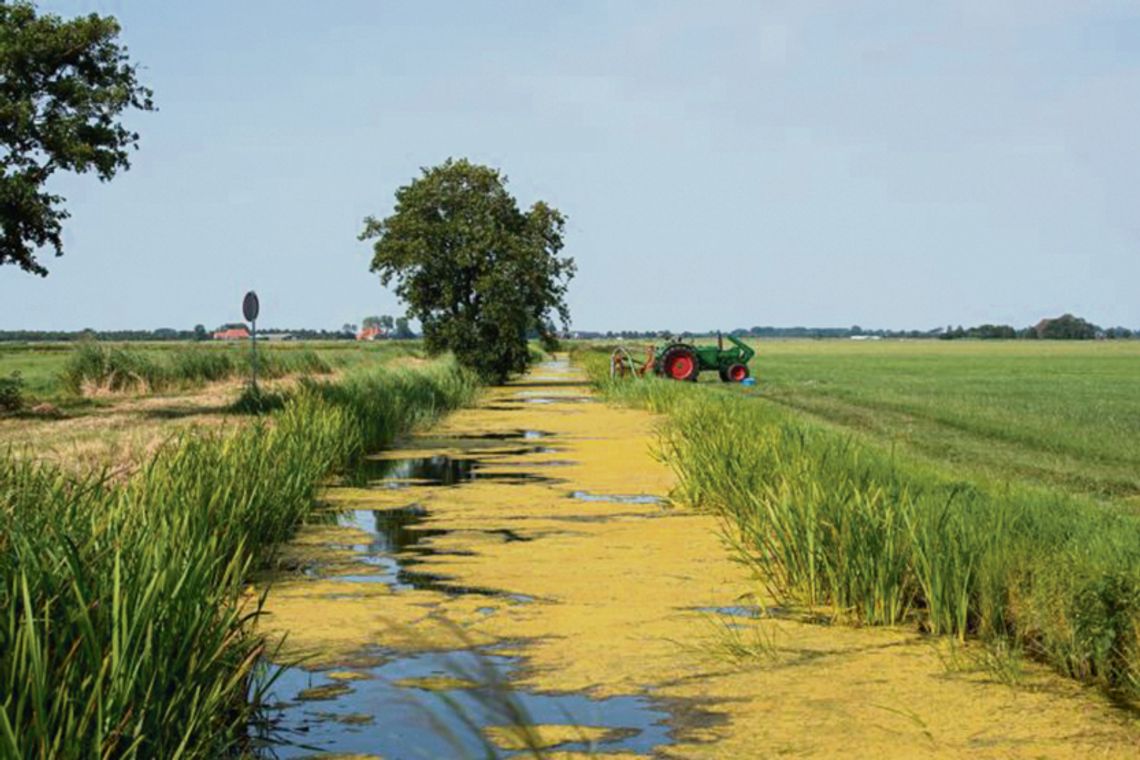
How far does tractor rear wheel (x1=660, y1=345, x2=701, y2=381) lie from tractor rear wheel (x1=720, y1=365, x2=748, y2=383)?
60.1 inches

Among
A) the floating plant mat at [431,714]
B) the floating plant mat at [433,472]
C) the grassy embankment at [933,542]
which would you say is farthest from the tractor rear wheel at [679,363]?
the floating plant mat at [431,714]

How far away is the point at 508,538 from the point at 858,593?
3.55 meters

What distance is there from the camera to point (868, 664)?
242 inches

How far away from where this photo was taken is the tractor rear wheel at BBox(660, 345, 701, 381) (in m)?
35.5

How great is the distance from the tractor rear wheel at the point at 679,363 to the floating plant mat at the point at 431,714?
29.6 meters

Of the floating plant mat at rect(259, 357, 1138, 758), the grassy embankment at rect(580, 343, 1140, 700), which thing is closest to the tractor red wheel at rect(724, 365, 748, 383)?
the grassy embankment at rect(580, 343, 1140, 700)

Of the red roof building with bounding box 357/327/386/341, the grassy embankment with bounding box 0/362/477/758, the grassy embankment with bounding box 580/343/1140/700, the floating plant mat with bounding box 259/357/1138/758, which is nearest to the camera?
the grassy embankment with bounding box 0/362/477/758

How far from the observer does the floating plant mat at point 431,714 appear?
16.1 feet

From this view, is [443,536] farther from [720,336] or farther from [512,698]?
[720,336]

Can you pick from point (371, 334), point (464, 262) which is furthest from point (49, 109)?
point (371, 334)

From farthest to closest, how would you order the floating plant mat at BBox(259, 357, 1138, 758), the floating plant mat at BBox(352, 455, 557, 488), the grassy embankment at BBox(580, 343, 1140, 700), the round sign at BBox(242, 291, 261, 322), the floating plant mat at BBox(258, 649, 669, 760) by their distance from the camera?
the round sign at BBox(242, 291, 261, 322), the floating plant mat at BBox(352, 455, 557, 488), the grassy embankment at BBox(580, 343, 1140, 700), the floating plant mat at BBox(259, 357, 1138, 758), the floating plant mat at BBox(258, 649, 669, 760)

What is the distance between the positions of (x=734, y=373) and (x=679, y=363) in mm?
2163

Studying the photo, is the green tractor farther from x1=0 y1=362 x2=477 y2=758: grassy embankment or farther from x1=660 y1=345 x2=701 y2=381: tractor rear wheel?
x1=0 y1=362 x2=477 y2=758: grassy embankment

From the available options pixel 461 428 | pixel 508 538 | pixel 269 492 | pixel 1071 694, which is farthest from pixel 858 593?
pixel 461 428
